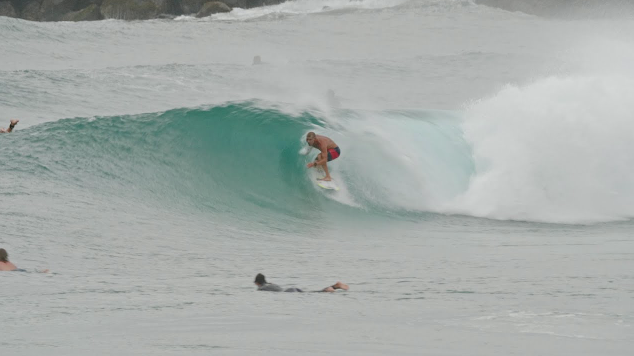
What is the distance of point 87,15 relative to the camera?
48.8 m

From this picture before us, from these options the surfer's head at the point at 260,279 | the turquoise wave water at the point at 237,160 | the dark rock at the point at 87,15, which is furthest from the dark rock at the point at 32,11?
the surfer's head at the point at 260,279

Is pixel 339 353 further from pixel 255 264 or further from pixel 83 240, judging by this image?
pixel 83 240

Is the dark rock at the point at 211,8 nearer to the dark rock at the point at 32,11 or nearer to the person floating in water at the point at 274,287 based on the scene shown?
the dark rock at the point at 32,11

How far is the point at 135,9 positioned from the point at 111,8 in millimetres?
1399

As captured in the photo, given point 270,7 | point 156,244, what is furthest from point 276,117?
point 270,7

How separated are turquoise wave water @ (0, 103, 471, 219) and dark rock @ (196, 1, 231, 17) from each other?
34.4m

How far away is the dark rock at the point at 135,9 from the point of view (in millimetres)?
48281

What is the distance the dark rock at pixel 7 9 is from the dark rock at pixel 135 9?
5.51 metres

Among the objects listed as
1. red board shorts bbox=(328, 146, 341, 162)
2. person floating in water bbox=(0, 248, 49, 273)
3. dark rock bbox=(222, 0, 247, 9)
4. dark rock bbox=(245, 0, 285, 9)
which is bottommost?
person floating in water bbox=(0, 248, 49, 273)

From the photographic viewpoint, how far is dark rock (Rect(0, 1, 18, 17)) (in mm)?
50584

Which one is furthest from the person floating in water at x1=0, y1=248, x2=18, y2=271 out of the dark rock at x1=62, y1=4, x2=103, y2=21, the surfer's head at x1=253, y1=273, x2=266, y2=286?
the dark rock at x1=62, y1=4, x2=103, y2=21

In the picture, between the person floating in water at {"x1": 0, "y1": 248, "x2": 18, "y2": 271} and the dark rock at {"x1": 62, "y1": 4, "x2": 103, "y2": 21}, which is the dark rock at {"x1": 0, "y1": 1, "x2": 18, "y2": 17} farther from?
the person floating in water at {"x1": 0, "y1": 248, "x2": 18, "y2": 271}

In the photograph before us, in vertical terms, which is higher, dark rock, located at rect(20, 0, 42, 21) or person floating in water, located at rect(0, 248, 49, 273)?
dark rock, located at rect(20, 0, 42, 21)

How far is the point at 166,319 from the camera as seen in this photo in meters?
6.86
